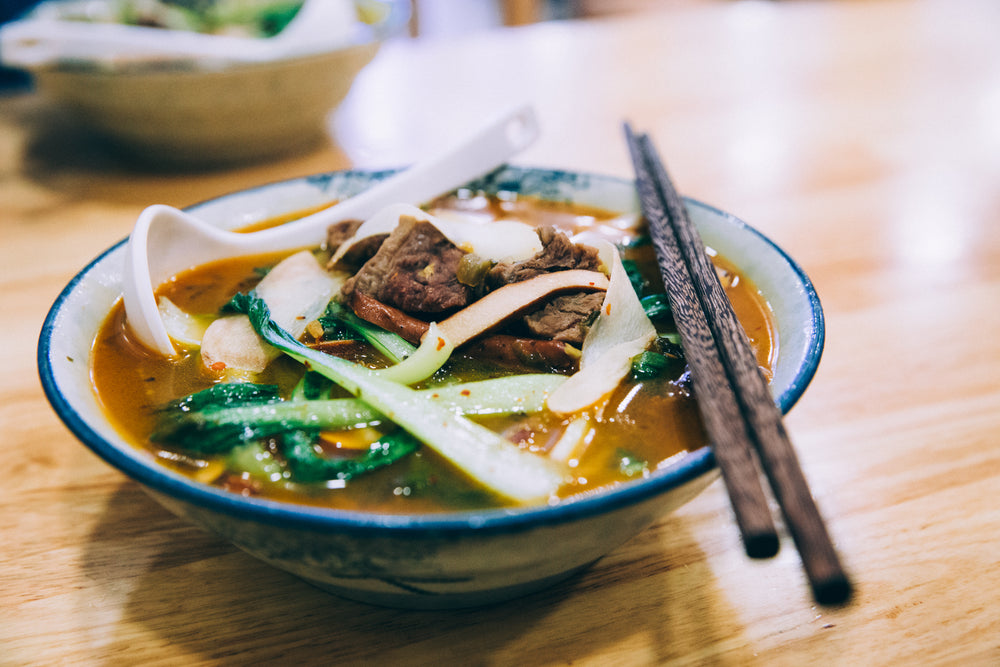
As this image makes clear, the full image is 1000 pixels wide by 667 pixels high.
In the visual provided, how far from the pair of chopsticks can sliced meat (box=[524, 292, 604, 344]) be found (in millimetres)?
135

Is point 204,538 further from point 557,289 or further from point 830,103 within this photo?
point 830,103

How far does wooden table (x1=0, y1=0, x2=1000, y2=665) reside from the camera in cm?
93

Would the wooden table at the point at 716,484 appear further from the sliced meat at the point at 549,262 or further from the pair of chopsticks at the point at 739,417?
the sliced meat at the point at 549,262

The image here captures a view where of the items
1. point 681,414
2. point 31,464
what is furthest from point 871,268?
point 31,464

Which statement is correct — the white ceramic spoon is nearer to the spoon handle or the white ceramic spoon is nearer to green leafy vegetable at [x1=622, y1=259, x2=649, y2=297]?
the spoon handle

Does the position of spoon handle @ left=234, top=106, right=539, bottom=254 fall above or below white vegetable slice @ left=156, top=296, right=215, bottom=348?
above

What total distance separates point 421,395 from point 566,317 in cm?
29

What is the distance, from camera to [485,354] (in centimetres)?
117

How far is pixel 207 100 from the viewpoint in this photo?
2023mm

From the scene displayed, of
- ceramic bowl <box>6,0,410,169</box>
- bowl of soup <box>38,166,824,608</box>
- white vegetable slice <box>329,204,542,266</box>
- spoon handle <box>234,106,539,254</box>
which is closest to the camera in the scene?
bowl of soup <box>38,166,824,608</box>

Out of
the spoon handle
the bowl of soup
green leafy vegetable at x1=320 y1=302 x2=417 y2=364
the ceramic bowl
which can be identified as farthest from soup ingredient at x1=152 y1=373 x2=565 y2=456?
the ceramic bowl

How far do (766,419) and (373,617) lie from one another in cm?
59

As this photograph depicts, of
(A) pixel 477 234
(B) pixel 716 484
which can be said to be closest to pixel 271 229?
(A) pixel 477 234

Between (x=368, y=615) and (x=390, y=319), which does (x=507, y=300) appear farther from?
(x=368, y=615)
